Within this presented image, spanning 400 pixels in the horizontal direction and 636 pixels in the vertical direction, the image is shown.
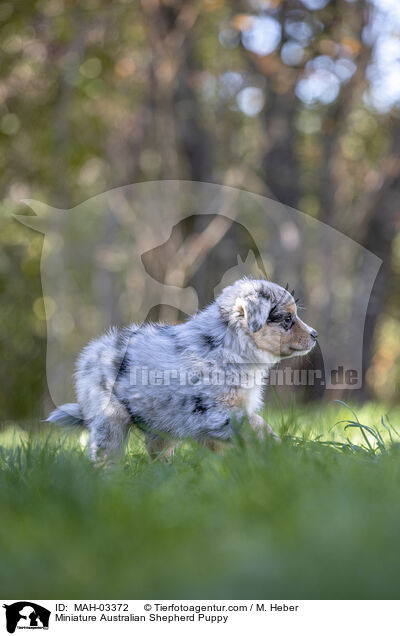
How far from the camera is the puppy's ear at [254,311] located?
4387 millimetres

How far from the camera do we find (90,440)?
166 inches

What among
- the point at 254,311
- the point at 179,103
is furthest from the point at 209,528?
the point at 179,103

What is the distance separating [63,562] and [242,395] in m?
2.41

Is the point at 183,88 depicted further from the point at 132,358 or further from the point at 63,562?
the point at 63,562

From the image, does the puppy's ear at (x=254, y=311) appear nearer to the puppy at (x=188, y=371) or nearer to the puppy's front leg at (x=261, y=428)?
the puppy at (x=188, y=371)

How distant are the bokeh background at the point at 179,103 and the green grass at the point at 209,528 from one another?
5.96m

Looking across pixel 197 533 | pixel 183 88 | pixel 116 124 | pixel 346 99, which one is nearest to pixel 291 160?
pixel 346 99

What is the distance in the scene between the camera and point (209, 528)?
2.22 metres

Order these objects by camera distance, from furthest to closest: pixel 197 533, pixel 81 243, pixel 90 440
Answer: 1. pixel 81 243
2. pixel 90 440
3. pixel 197 533

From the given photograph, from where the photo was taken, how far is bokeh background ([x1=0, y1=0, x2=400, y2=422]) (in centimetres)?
1001

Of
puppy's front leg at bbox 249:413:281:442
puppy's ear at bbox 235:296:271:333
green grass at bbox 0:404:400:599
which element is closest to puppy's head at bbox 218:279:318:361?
puppy's ear at bbox 235:296:271:333
